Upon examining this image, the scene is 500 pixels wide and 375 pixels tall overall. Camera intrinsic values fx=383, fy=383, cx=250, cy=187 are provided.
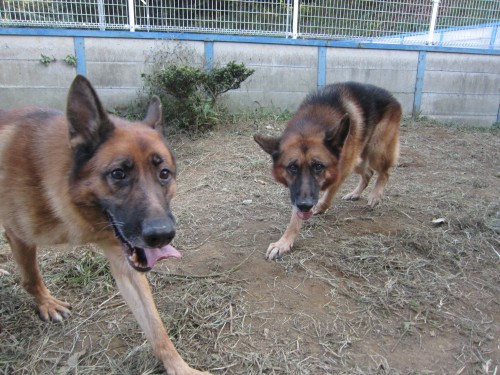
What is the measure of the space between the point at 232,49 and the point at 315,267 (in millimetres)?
5498

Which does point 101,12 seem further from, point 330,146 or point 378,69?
point 378,69

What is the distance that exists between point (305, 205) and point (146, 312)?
150cm

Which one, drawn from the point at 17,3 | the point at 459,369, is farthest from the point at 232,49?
the point at 459,369

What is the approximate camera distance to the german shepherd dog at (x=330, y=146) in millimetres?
3221

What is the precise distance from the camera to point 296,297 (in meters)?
2.59

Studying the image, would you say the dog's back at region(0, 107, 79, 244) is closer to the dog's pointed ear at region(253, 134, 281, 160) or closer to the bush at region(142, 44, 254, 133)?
the dog's pointed ear at region(253, 134, 281, 160)

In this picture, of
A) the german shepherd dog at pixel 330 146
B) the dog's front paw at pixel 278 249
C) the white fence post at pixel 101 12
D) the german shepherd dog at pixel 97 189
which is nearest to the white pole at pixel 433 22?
the german shepherd dog at pixel 330 146

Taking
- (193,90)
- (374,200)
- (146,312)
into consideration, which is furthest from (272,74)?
(146,312)

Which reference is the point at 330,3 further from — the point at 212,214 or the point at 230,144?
the point at 212,214

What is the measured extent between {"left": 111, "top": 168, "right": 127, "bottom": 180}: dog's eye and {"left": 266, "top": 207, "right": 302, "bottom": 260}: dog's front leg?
1.59m

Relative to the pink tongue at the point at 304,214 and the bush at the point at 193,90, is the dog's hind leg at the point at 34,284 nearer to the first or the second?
the pink tongue at the point at 304,214

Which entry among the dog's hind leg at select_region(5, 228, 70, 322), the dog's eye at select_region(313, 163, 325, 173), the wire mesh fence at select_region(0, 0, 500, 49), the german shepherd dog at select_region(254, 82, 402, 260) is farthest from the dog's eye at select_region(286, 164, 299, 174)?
the wire mesh fence at select_region(0, 0, 500, 49)

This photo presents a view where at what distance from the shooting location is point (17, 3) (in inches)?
248

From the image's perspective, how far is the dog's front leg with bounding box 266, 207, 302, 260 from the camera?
3.09m
